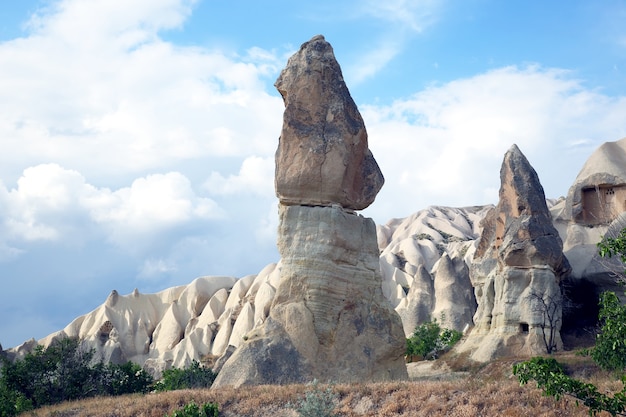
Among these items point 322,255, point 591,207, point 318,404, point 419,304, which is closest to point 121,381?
point 322,255

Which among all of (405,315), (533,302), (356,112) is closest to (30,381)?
(356,112)

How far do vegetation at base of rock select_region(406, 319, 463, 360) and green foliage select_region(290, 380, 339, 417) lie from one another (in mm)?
16373

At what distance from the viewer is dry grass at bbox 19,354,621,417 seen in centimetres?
1301

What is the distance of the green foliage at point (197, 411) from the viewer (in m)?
13.8

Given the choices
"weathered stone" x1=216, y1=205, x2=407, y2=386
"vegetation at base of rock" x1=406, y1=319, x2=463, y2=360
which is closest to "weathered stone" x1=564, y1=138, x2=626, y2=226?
"vegetation at base of rock" x1=406, y1=319, x2=463, y2=360

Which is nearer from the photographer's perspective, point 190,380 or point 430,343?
point 190,380

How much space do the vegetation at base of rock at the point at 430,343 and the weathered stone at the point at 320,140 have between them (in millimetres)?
12173

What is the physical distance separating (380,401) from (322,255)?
5.29 metres

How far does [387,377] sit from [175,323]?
32393 millimetres

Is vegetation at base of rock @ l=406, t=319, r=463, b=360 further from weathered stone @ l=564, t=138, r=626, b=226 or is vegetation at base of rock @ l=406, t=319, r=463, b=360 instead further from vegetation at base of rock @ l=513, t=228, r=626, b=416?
vegetation at base of rock @ l=513, t=228, r=626, b=416

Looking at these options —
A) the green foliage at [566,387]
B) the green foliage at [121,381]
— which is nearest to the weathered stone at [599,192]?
the green foliage at [121,381]

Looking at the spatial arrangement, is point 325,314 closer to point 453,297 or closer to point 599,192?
point 599,192

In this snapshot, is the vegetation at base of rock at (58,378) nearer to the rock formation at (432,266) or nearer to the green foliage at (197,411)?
the green foliage at (197,411)

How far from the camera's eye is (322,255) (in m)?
18.9
